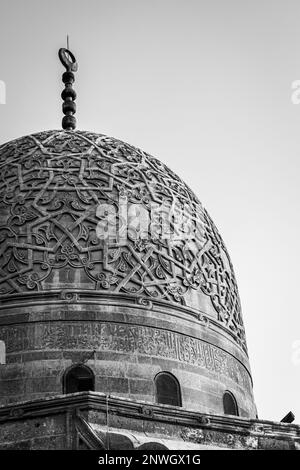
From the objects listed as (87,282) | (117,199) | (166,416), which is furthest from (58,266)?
(166,416)

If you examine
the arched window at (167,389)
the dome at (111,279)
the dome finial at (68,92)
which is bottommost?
the arched window at (167,389)

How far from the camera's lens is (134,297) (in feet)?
46.9

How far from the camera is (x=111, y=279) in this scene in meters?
14.3

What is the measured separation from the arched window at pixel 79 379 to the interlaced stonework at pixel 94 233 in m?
1.24

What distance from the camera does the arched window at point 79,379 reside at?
43.2 feet

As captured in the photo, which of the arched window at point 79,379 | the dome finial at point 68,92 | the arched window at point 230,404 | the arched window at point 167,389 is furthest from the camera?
the dome finial at point 68,92

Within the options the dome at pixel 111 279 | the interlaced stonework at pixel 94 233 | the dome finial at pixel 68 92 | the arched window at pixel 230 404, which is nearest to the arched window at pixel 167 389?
the dome at pixel 111 279

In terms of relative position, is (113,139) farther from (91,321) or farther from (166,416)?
(166,416)

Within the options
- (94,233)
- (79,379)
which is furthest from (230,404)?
(94,233)

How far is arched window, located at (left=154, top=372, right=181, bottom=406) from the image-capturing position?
13578mm

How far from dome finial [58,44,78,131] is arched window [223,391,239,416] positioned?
223 inches

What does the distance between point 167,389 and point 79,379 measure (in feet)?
4.18

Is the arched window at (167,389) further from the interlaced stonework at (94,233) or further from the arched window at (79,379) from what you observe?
the interlaced stonework at (94,233)

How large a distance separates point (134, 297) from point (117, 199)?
1.78 m
